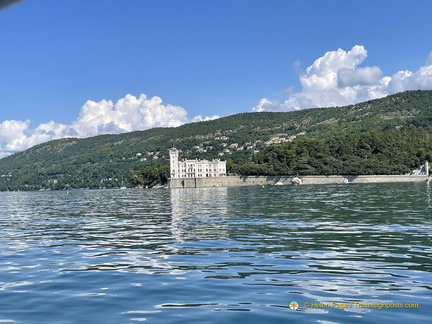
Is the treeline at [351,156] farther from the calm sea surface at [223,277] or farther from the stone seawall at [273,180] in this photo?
the calm sea surface at [223,277]

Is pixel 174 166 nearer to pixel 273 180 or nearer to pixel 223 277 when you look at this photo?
pixel 273 180

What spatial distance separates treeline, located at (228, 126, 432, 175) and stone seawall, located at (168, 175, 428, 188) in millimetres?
2226

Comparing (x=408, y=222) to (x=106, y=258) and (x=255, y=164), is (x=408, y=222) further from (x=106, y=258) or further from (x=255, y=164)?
(x=255, y=164)

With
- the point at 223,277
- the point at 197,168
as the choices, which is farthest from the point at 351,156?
the point at 223,277

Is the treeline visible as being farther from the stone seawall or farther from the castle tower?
the castle tower

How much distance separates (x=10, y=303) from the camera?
10.6 m

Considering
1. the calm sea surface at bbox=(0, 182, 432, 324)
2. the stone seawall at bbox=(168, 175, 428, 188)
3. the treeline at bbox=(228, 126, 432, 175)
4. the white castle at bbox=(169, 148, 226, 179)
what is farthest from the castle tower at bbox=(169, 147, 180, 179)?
the calm sea surface at bbox=(0, 182, 432, 324)

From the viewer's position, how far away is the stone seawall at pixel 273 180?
15250cm

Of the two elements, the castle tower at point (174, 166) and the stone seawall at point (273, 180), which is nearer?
the stone seawall at point (273, 180)

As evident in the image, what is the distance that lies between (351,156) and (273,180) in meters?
29.6

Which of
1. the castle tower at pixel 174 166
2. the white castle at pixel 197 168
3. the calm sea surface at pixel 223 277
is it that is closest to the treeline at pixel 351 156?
the white castle at pixel 197 168

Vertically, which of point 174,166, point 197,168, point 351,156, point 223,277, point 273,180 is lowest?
point 223,277

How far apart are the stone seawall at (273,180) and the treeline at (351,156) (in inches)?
87.7

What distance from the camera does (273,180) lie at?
536 feet
